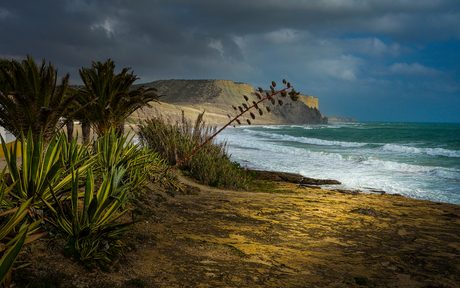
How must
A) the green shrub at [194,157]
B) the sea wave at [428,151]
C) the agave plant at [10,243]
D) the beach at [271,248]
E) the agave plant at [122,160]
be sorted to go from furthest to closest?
the sea wave at [428,151], the green shrub at [194,157], the agave plant at [122,160], the beach at [271,248], the agave plant at [10,243]

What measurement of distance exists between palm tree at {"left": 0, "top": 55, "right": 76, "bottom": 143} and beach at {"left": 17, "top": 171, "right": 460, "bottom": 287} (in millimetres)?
1772

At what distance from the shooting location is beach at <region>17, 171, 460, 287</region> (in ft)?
7.82

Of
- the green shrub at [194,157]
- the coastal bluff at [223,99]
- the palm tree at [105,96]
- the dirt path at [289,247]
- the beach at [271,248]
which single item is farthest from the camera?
the coastal bluff at [223,99]

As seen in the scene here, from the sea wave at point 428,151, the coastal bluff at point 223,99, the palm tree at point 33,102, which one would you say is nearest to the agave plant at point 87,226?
the palm tree at point 33,102

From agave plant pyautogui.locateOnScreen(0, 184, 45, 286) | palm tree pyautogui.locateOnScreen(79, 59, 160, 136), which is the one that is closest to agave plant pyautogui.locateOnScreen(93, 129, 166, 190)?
agave plant pyautogui.locateOnScreen(0, 184, 45, 286)

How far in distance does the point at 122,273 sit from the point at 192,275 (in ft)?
1.95

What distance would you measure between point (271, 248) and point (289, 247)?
265 millimetres

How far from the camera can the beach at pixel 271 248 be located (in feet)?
7.82

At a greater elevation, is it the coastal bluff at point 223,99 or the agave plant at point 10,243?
the coastal bluff at point 223,99

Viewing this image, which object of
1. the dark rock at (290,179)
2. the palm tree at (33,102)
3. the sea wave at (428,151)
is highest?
the palm tree at (33,102)

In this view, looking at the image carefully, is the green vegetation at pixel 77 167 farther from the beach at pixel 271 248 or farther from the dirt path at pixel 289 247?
the dirt path at pixel 289 247

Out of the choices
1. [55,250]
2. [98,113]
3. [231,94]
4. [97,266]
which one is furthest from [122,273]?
[231,94]

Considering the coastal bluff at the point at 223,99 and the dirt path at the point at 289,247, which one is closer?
the dirt path at the point at 289,247

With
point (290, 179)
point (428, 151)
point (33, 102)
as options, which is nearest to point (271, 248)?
point (33, 102)
